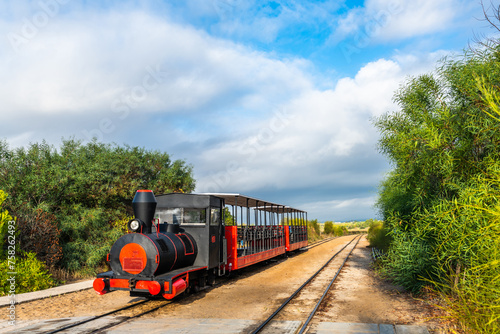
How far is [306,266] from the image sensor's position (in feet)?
56.4

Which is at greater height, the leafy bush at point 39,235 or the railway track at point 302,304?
the leafy bush at point 39,235

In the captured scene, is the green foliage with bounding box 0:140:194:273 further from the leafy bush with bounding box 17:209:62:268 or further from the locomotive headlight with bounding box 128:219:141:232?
the locomotive headlight with bounding box 128:219:141:232

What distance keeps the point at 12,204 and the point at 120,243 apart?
7523 mm

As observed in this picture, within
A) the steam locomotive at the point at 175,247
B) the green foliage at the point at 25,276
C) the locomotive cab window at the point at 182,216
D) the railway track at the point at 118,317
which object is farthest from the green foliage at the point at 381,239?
the green foliage at the point at 25,276

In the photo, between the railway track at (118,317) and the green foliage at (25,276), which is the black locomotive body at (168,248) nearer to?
the railway track at (118,317)

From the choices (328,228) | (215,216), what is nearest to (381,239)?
(215,216)

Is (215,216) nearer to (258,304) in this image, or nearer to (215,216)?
(215,216)

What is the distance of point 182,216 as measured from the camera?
1066 centimetres

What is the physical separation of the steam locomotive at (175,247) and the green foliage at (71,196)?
208 inches

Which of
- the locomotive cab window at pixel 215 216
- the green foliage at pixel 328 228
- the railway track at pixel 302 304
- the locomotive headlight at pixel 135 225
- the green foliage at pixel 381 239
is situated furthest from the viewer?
the green foliage at pixel 328 228

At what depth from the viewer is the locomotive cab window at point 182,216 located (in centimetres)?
1057

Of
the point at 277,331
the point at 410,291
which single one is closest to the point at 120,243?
the point at 277,331

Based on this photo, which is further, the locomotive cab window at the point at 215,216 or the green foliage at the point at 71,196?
the green foliage at the point at 71,196

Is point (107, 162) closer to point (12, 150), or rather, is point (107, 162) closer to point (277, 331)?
point (12, 150)
